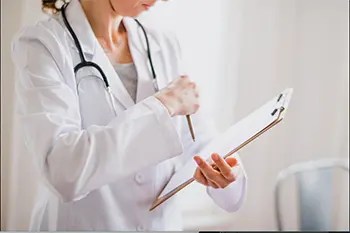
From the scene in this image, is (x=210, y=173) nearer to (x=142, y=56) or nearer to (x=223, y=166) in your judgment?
(x=223, y=166)

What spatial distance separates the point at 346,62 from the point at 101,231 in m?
0.72

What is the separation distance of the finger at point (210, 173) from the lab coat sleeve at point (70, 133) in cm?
6

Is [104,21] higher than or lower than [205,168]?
higher

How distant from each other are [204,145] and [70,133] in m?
0.31

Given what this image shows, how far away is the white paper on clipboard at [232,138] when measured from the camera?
3.93ft

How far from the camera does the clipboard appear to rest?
47.0 inches

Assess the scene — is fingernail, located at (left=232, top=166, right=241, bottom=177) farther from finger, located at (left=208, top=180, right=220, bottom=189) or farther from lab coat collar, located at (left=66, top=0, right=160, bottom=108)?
lab coat collar, located at (left=66, top=0, right=160, bottom=108)

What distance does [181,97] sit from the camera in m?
1.20

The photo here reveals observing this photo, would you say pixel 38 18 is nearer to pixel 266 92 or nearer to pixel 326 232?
pixel 266 92

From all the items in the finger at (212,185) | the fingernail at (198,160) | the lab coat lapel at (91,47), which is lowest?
the finger at (212,185)

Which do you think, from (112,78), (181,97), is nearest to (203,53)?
(181,97)

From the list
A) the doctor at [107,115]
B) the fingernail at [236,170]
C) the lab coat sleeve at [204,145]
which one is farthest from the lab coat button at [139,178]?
the fingernail at [236,170]

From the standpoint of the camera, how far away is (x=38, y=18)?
1172 millimetres

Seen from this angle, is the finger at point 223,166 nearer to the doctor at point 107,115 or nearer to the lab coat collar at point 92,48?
the doctor at point 107,115
